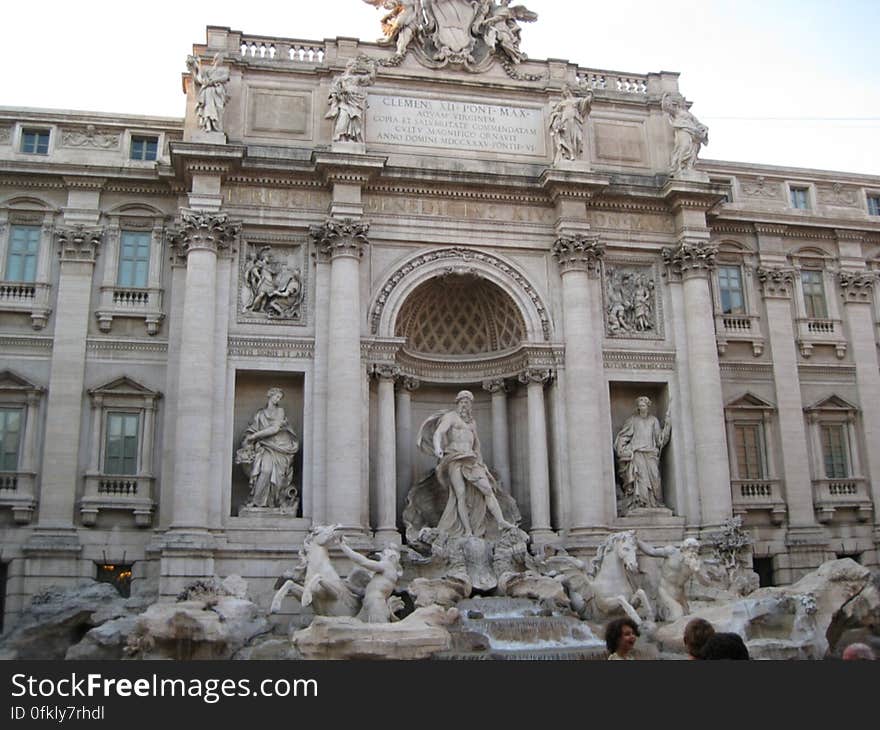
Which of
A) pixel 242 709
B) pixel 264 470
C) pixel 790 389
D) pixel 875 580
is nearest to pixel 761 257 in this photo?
pixel 790 389

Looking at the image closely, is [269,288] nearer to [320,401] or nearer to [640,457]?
[320,401]

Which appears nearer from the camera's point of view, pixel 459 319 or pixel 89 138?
pixel 89 138

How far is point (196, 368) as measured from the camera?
2172 centimetres

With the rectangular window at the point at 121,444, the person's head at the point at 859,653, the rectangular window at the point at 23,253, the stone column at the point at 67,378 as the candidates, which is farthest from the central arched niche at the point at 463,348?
the person's head at the point at 859,653

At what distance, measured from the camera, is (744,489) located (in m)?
25.5

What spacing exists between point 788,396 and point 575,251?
25.1ft

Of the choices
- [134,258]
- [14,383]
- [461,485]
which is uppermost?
[134,258]

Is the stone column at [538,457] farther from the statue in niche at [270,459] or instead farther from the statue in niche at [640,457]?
the statue in niche at [270,459]

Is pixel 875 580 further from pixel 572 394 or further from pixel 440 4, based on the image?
pixel 440 4

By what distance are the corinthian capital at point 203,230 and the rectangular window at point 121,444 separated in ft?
14.0

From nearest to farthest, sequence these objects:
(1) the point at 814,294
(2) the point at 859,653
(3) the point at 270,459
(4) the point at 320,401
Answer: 1. (2) the point at 859,653
2. (3) the point at 270,459
3. (4) the point at 320,401
4. (1) the point at 814,294

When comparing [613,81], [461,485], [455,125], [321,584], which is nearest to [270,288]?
[461,485]

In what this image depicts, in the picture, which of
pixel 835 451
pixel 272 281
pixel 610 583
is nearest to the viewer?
pixel 610 583

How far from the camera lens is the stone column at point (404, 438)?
23.9m
